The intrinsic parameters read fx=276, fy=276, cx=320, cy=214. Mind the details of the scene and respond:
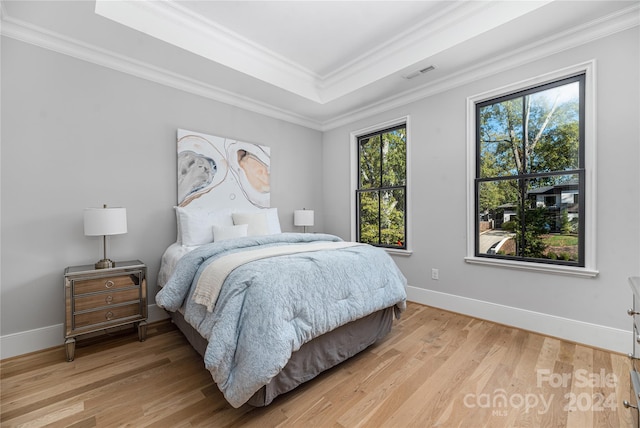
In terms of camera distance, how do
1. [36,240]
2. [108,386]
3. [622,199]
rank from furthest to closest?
1. [36,240]
2. [622,199]
3. [108,386]

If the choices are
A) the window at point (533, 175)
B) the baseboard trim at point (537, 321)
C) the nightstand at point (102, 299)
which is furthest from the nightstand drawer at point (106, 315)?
the window at point (533, 175)

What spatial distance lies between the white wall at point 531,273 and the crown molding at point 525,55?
0.18 feet

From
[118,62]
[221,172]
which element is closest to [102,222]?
[221,172]

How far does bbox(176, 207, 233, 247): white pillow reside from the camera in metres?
2.85

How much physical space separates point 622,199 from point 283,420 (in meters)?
2.94

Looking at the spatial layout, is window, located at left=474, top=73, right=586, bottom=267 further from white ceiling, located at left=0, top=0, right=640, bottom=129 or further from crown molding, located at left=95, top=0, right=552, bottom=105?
A: crown molding, located at left=95, top=0, right=552, bottom=105

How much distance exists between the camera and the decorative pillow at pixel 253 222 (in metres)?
3.20

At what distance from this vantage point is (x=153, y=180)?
9.63 feet

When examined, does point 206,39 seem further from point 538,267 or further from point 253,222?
point 538,267

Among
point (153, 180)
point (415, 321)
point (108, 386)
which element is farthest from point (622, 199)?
point (153, 180)

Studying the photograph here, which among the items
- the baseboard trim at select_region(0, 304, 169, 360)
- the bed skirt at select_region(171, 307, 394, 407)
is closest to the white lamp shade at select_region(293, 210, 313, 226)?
the bed skirt at select_region(171, 307, 394, 407)

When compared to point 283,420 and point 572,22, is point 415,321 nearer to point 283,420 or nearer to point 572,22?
point 283,420

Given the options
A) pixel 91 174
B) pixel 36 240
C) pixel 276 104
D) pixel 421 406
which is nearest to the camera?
pixel 421 406

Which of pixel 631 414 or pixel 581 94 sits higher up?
pixel 581 94
